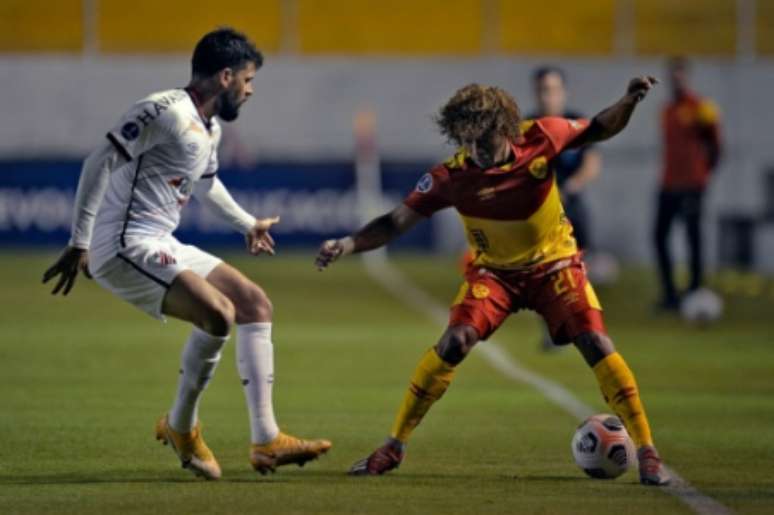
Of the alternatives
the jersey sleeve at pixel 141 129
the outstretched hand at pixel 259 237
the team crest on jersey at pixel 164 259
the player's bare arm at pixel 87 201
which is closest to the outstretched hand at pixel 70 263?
the player's bare arm at pixel 87 201

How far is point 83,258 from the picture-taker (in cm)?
884

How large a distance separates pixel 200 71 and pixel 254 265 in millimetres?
18430

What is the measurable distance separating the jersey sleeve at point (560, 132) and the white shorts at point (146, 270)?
178 centimetres

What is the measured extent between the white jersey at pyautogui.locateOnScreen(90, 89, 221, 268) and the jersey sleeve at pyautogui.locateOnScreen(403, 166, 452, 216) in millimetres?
1040

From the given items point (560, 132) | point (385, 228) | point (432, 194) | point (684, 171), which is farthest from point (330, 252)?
point (684, 171)

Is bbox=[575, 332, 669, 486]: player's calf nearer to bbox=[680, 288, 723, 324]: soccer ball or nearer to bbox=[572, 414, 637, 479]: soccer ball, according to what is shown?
bbox=[572, 414, 637, 479]: soccer ball

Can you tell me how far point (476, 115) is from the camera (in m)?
9.06

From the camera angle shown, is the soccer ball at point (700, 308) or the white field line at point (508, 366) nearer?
the white field line at point (508, 366)

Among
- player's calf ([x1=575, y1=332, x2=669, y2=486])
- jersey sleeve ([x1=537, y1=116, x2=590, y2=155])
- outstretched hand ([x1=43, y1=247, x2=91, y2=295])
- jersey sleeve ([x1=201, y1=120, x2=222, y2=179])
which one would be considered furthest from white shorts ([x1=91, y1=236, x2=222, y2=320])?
player's calf ([x1=575, y1=332, x2=669, y2=486])

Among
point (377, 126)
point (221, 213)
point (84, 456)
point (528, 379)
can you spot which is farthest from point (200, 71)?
point (377, 126)

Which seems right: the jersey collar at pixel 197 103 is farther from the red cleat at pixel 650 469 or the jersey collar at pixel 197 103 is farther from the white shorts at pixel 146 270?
the red cleat at pixel 650 469

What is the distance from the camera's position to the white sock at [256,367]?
909 centimetres

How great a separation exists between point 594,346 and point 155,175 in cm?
225

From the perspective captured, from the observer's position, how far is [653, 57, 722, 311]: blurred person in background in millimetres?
20250
